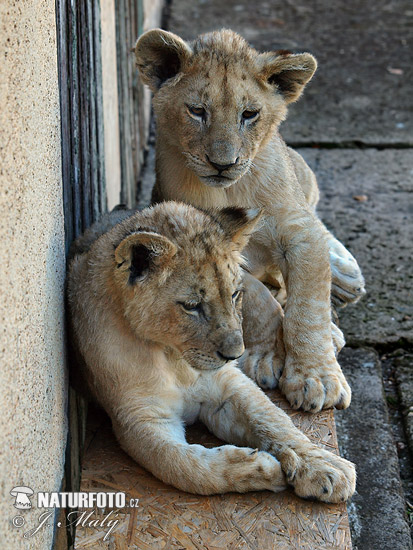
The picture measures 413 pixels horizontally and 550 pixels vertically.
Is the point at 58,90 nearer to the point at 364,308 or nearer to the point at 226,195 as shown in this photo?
→ the point at 226,195

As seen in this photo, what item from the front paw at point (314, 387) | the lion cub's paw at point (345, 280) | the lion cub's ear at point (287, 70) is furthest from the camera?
the lion cub's paw at point (345, 280)

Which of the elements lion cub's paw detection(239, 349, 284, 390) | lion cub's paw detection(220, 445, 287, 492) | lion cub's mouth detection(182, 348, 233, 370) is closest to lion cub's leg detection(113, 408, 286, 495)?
lion cub's paw detection(220, 445, 287, 492)

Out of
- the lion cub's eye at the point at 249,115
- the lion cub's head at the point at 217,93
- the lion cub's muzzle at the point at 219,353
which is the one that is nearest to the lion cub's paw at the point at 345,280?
the lion cub's head at the point at 217,93

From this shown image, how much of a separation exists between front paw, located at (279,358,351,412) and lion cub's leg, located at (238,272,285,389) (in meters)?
0.19

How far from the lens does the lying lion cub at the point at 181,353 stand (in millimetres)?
3141

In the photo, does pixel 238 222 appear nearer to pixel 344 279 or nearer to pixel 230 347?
pixel 230 347

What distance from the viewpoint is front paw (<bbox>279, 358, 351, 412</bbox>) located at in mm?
3797

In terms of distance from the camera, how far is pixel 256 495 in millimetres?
3219

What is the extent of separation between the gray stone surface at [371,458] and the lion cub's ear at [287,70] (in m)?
1.81

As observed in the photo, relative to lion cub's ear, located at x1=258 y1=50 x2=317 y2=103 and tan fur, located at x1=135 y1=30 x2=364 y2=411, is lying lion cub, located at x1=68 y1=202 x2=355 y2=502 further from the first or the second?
lion cub's ear, located at x1=258 y1=50 x2=317 y2=103

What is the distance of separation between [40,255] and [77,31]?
1.69m

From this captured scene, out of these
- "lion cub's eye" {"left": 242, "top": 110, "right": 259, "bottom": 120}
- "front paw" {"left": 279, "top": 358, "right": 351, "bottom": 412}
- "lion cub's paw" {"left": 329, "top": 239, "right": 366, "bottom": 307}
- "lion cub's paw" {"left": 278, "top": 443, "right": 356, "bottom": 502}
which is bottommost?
"lion cub's paw" {"left": 329, "top": 239, "right": 366, "bottom": 307}

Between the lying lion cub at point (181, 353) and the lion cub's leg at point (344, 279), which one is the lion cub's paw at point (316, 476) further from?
the lion cub's leg at point (344, 279)

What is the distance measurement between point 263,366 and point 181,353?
89 centimetres
